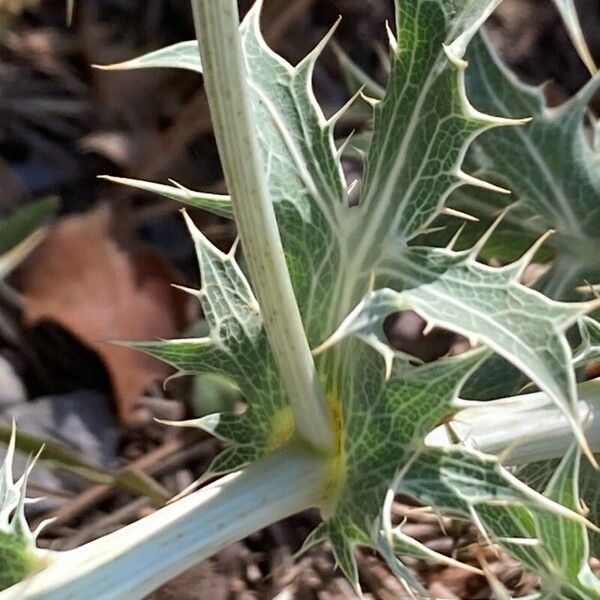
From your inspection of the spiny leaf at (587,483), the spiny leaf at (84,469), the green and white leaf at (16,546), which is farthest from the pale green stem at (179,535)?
the spiny leaf at (84,469)

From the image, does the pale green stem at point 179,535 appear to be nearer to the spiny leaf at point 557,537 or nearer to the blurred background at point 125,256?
the spiny leaf at point 557,537

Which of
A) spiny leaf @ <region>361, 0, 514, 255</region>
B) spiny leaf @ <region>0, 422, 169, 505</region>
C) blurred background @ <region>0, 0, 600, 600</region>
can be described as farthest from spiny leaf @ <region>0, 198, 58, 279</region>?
spiny leaf @ <region>361, 0, 514, 255</region>

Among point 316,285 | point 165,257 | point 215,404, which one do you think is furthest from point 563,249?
point 165,257

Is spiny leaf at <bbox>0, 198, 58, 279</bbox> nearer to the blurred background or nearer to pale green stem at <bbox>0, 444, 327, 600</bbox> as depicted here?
the blurred background

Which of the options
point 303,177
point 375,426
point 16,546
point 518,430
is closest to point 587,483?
point 518,430

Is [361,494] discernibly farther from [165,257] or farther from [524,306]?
[165,257]

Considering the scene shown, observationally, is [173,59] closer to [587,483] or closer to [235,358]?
[235,358]
